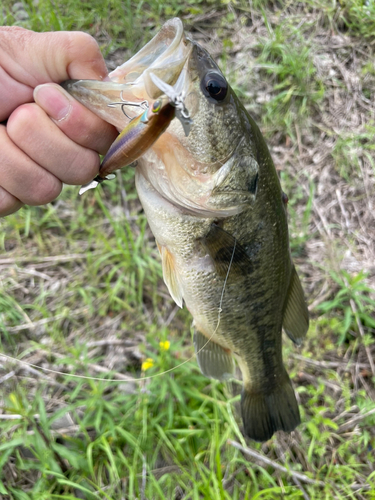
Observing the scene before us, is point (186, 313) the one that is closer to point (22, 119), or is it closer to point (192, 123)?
point (192, 123)

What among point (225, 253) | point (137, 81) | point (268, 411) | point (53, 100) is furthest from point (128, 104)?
point (268, 411)

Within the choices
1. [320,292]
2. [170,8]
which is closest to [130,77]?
[320,292]

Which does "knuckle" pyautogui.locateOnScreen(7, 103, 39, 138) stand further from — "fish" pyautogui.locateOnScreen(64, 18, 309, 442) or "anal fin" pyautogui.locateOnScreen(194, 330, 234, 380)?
"anal fin" pyautogui.locateOnScreen(194, 330, 234, 380)

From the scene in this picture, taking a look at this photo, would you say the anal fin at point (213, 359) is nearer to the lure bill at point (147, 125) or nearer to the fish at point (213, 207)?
the fish at point (213, 207)

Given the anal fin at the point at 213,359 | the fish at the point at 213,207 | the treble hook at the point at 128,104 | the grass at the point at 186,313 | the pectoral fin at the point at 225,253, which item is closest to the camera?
the treble hook at the point at 128,104

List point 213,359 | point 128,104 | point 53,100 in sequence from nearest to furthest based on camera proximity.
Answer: point 128,104 < point 53,100 < point 213,359

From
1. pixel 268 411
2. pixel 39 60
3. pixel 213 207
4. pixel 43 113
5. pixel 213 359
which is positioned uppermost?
pixel 39 60

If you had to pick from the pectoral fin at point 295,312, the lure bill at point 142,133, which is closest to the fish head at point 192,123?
the lure bill at point 142,133
